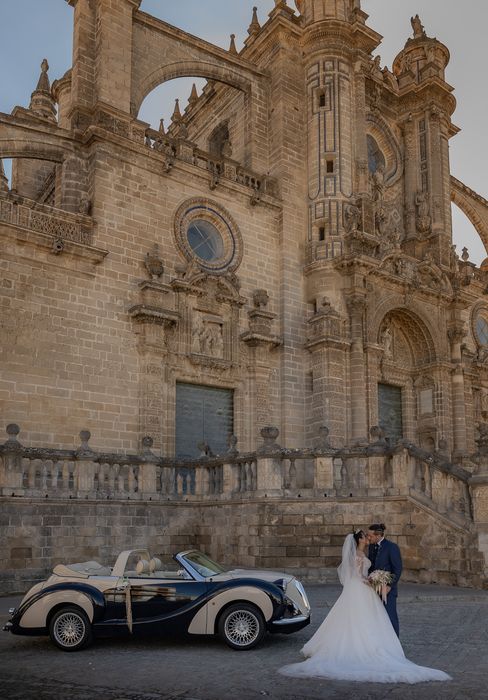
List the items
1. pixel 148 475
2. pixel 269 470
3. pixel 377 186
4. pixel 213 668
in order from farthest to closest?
1. pixel 377 186
2. pixel 148 475
3. pixel 269 470
4. pixel 213 668

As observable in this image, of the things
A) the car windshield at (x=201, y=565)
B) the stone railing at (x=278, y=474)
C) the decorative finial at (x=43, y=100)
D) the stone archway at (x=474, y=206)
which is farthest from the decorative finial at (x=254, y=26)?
the car windshield at (x=201, y=565)

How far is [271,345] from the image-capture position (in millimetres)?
22047

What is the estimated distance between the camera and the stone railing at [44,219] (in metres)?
17.8

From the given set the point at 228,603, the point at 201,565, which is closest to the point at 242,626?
the point at 228,603

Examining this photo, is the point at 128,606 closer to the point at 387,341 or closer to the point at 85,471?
the point at 85,471

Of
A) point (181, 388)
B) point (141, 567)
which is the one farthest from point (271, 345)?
point (141, 567)

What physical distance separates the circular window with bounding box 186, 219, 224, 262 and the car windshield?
1326 centimetres

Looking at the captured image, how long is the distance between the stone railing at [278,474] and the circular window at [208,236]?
7267 millimetres

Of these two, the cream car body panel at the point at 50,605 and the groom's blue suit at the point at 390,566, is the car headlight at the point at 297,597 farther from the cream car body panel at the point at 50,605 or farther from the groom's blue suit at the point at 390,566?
the cream car body panel at the point at 50,605

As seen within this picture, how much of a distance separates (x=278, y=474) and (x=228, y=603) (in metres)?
6.69

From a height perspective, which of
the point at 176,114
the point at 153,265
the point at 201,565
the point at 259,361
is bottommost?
the point at 201,565

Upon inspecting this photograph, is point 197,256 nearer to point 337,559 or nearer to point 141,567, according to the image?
point 337,559

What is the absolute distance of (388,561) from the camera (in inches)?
311

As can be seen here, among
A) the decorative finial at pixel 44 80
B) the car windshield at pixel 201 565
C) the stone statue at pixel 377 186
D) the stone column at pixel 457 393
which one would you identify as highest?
the decorative finial at pixel 44 80
